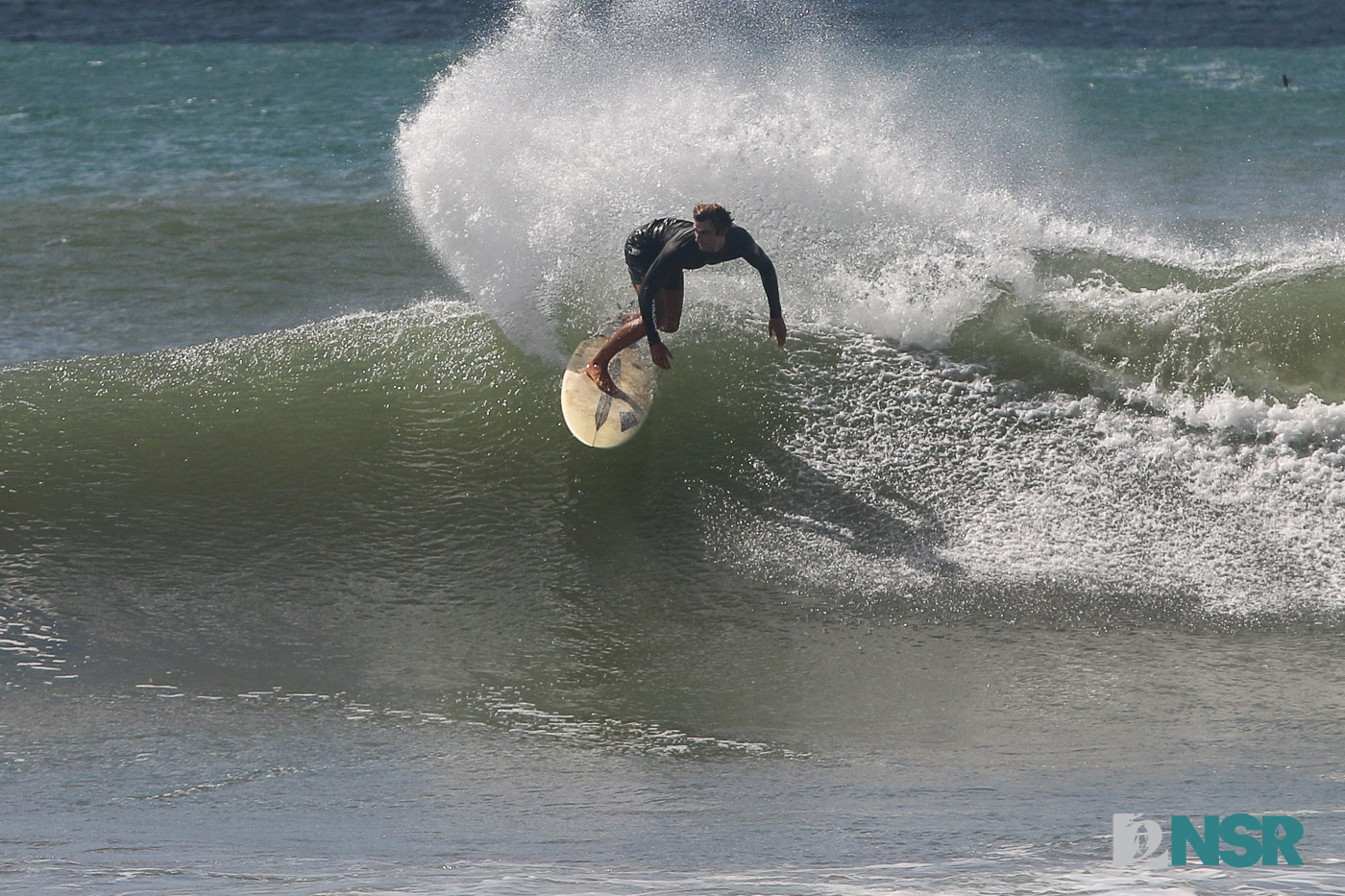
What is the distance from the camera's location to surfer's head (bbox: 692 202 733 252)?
589cm

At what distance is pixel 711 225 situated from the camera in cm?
591

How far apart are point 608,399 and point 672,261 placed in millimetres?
1115

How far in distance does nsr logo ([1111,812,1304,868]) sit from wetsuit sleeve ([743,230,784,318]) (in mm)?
3198

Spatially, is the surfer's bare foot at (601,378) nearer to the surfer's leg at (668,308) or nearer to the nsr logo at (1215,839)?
the surfer's leg at (668,308)

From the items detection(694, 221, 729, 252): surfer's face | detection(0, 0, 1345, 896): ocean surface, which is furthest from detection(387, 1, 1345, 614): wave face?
detection(694, 221, 729, 252): surfer's face

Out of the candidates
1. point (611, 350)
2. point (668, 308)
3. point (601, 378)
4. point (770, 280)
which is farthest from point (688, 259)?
point (601, 378)

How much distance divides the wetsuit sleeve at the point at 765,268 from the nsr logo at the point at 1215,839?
3.20 metres

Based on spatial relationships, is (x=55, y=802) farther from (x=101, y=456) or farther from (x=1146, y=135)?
(x=1146, y=135)

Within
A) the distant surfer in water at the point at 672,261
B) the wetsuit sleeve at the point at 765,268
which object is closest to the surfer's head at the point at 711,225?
the distant surfer in water at the point at 672,261

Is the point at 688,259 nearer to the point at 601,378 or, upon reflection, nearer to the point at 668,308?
the point at 668,308

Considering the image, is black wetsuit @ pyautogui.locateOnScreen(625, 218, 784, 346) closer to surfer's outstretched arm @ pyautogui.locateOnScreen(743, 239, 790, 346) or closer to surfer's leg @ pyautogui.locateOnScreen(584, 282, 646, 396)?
surfer's outstretched arm @ pyautogui.locateOnScreen(743, 239, 790, 346)

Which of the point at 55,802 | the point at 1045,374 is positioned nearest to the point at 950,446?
the point at 1045,374

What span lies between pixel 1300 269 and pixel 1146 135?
384 inches

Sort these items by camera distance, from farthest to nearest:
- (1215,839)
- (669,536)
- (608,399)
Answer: (608,399), (669,536), (1215,839)
